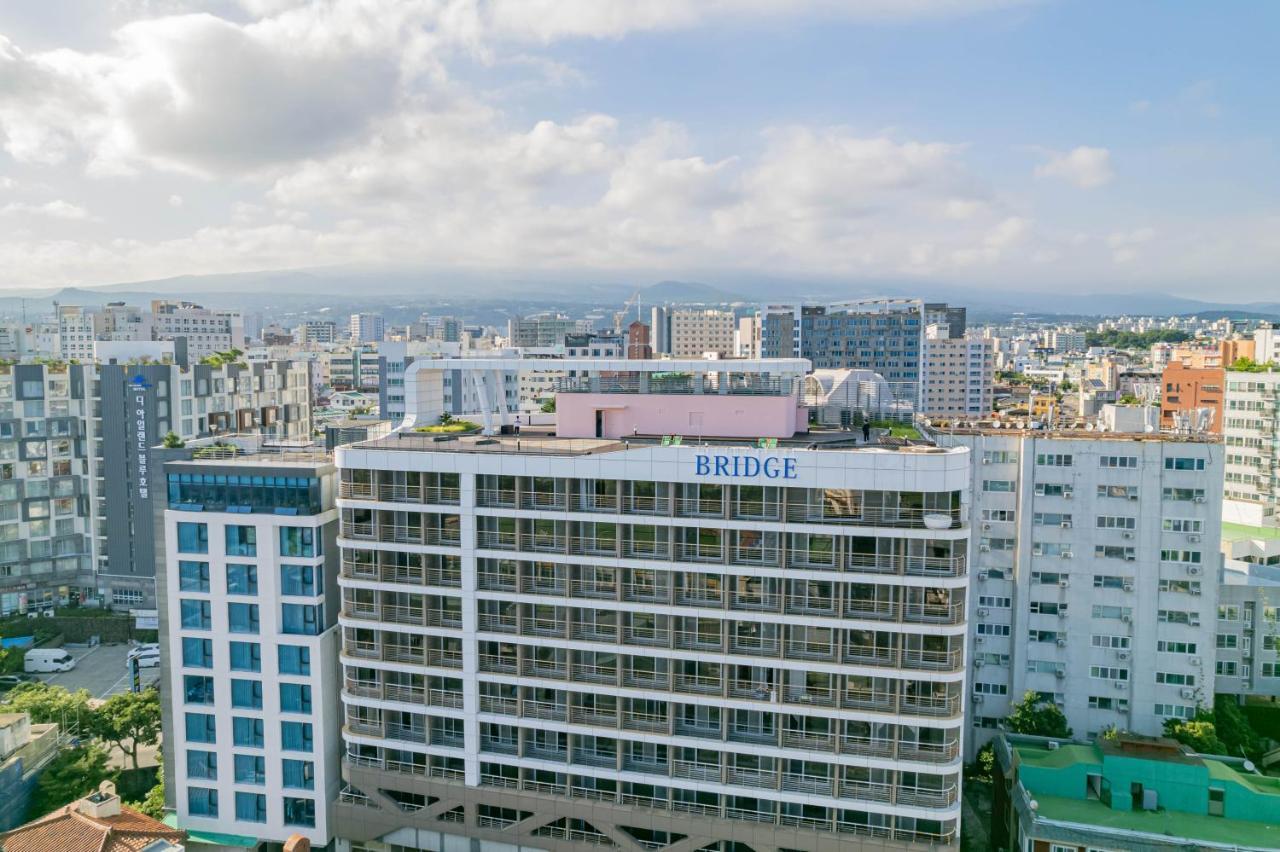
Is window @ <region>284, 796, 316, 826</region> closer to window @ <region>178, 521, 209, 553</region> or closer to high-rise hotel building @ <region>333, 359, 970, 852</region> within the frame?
high-rise hotel building @ <region>333, 359, 970, 852</region>

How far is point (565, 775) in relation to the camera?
31.4m

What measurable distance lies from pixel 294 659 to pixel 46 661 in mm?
40903

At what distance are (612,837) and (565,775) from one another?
267 cm

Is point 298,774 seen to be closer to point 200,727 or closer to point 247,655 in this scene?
point 200,727

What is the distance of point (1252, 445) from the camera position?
236ft

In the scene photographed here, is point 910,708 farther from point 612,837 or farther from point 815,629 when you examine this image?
point 612,837

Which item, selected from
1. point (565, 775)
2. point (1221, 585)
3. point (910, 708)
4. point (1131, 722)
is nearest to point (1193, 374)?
point (1221, 585)

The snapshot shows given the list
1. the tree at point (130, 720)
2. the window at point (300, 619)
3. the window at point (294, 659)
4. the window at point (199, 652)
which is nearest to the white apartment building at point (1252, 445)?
the window at point (300, 619)

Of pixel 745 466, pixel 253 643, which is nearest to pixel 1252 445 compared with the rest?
pixel 745 466

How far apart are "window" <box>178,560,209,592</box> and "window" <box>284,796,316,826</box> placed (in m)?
8.91

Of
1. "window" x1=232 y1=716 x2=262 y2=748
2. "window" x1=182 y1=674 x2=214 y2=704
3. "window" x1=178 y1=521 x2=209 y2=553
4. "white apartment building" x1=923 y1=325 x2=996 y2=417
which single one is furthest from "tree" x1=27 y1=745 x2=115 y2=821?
"white apartment building" x1=923 y1=325 x2=996 y2=417

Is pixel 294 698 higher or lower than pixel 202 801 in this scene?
higher

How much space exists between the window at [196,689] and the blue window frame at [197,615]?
2.04 meters

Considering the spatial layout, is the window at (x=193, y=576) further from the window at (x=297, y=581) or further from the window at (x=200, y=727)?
the window at (x=200, y=727)
